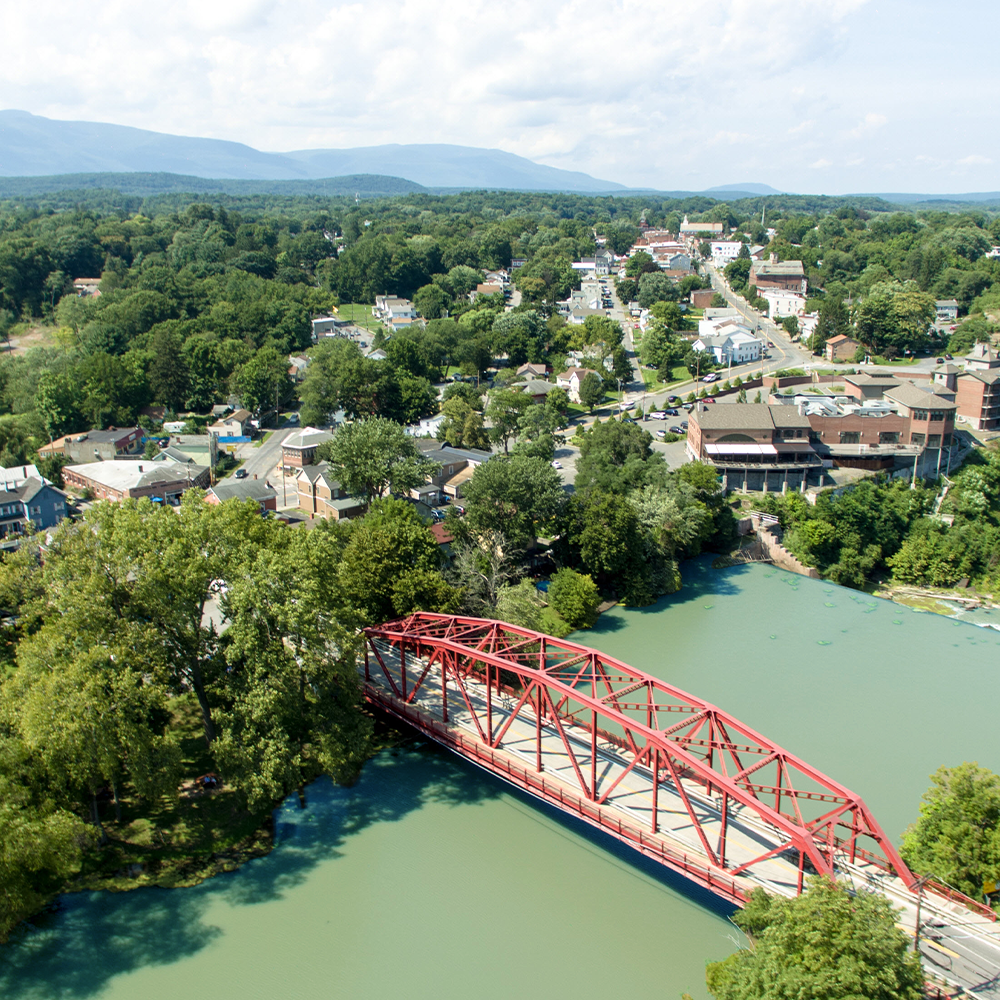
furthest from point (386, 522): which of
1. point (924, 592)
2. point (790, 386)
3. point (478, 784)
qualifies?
point (790, 386)

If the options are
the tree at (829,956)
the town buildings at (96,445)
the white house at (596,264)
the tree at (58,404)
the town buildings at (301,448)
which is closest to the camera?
the tree at (829,956)

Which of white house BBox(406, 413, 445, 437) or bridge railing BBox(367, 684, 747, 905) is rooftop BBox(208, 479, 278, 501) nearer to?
white house BBox(406, 413, 445, 437)

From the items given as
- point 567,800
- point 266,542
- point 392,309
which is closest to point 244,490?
point 266,542

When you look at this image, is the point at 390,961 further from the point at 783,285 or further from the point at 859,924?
the point at 783,285

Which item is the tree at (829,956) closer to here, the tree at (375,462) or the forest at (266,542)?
the forest at (266,542)

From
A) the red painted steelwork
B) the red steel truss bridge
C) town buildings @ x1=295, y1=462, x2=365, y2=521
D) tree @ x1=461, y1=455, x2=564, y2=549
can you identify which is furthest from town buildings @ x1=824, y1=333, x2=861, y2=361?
the red steel truss bridge

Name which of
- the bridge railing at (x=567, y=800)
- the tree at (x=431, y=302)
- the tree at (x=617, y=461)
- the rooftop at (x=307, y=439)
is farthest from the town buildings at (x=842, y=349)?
the bridge railing at (x=567, y=800)
